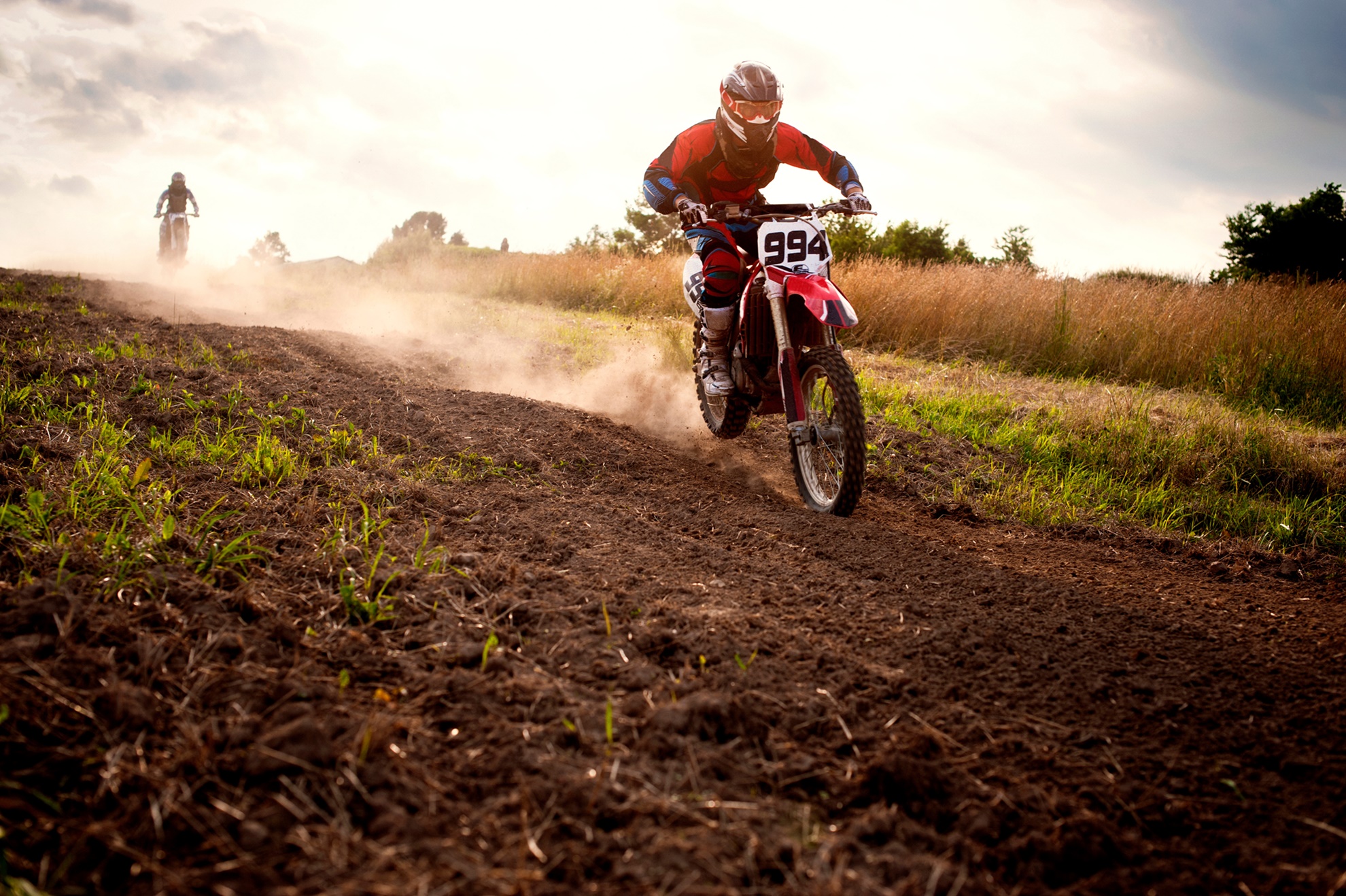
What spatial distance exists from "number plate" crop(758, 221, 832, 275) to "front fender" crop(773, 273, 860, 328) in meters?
0.08

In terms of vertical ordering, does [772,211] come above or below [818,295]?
above

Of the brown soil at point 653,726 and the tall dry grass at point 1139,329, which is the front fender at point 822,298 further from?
the tall dry grass at point 1139,329

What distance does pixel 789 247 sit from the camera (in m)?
4.09

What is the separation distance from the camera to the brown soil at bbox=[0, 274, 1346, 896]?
4.50ft

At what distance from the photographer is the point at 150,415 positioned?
12.8 ft

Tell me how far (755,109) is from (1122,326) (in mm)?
6777

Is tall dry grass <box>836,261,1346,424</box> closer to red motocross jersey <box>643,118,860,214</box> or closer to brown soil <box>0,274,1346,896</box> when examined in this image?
red motocross jersey <box>643,118,860,214</box>

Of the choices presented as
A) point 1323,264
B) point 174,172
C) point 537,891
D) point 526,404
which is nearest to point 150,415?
point 526,404

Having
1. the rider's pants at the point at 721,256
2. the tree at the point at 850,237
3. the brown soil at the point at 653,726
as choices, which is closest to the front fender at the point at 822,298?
the rider's pants at the point at 721,256

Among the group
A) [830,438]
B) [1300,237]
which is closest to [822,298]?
[830,438]

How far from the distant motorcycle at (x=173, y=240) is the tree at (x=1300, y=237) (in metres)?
27.9

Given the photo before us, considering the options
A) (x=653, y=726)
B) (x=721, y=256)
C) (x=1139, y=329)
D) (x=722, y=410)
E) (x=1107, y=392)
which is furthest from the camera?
(x=1139, y=329)

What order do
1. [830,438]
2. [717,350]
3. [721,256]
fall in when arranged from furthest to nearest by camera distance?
[717,350] → [721,256] → [830,438]

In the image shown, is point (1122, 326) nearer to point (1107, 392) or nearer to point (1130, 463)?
point (1107, 392)
